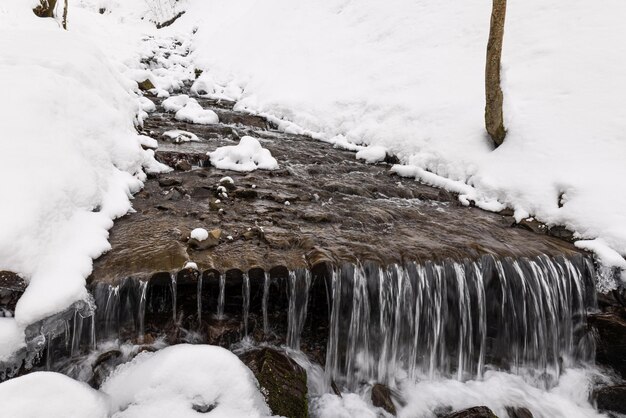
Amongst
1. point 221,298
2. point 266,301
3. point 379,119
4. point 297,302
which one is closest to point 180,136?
point 379,119

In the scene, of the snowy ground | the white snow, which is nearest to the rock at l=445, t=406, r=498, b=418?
the snowy ground

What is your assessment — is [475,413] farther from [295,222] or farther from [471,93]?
[471,93]

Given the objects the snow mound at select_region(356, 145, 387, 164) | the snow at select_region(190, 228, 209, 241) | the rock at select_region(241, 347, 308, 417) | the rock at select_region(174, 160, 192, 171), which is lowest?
the rock at select_region(241, 347, 308, 417)

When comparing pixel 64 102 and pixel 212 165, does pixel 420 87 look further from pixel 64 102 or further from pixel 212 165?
pixel 64 102

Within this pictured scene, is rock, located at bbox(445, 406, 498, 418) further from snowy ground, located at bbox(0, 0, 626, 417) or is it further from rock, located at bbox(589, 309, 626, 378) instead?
rock, located at bbox(589, 309, 626, 378)

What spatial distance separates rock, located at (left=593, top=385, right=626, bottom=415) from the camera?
12.9 ft

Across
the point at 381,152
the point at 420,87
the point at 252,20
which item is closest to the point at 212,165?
the point at 381,152

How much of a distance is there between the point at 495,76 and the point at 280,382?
6.24 m

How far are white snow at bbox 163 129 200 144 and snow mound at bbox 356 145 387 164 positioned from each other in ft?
12.7

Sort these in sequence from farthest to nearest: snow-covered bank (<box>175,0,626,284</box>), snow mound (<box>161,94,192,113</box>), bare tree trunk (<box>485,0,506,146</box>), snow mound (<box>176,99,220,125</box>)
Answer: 1. snow mound (<box>161,94,192,113</box>)
2. snow mound (<box>176,99,220,125</box>)
3. bare tree trunk (<box>485,0,506,146</box>)
4. snow-covered bank (<box>175,0,626,284</box>)

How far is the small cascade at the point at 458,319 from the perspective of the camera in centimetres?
406

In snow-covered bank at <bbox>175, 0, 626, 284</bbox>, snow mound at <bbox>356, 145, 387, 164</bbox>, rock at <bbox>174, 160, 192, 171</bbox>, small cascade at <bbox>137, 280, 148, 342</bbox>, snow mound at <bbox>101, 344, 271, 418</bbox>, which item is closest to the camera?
snow mound at <bbox>101, 344, 271, 418</bbox>

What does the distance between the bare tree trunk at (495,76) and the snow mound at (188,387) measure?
20.5ft

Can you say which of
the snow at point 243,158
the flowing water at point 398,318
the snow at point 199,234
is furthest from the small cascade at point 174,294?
the snow at point 243,158
